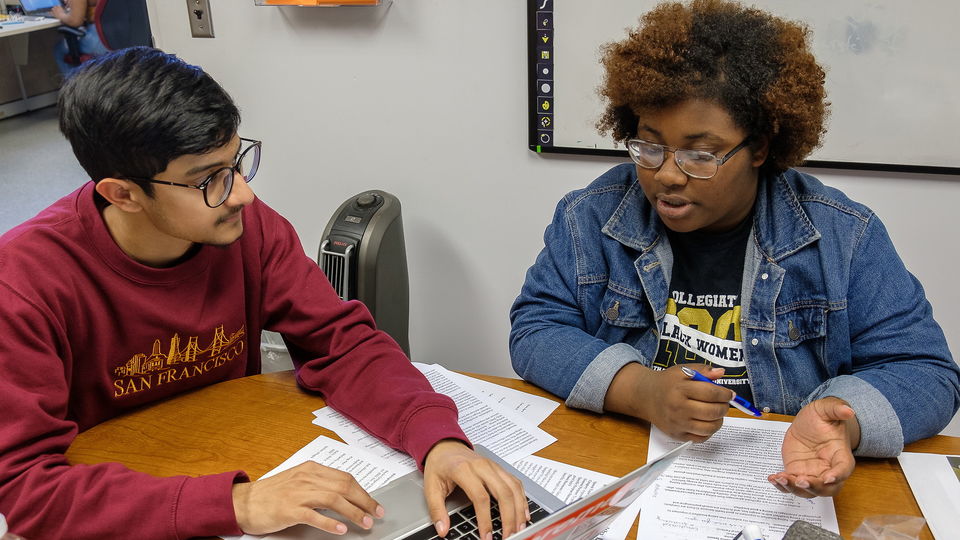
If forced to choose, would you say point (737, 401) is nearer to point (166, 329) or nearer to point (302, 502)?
point (302, 502)

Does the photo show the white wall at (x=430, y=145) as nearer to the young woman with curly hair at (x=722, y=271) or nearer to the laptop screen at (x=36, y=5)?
the young woman with curly hair at (x=722, y=271)

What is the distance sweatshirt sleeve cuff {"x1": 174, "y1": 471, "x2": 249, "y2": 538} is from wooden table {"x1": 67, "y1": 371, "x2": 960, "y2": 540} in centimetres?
13

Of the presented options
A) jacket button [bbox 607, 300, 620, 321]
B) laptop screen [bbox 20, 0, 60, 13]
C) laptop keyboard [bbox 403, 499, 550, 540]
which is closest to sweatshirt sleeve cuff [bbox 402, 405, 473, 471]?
laptop keyboard [bbox 403, 499, 550, 540]

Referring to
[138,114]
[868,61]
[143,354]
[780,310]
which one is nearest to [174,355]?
[143,354]

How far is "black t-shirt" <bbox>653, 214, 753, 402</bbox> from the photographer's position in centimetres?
139

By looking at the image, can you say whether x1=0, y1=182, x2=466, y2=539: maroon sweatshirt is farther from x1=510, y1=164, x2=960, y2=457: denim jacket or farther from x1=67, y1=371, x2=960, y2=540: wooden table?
x1=510, y1=164, x2=960, y2=457: denim jacket

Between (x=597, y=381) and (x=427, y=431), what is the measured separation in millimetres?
288

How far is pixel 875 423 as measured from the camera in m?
1.13

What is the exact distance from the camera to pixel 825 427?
1.11 metres

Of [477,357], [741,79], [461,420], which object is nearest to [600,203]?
[741,79]

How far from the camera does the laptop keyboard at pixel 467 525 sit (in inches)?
39.5

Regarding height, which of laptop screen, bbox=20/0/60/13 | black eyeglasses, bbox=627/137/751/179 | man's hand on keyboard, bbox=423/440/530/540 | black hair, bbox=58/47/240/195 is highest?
laptop screen, bbox=20/0/60/13

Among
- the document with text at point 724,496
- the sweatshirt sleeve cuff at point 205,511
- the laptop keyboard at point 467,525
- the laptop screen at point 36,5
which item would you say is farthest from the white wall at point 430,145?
the laptop screen at point 36,5

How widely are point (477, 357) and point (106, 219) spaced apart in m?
1.56
